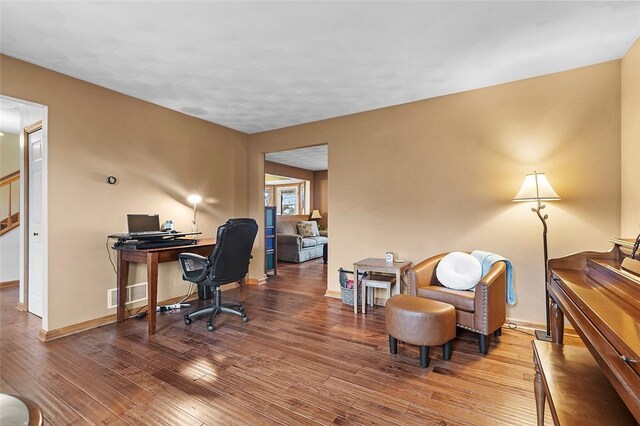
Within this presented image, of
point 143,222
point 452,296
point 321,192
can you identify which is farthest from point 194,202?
point 321,192

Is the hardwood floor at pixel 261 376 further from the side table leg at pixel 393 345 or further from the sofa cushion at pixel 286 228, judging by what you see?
the sofa cushion at pixel 286 228

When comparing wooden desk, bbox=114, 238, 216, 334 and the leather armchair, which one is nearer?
the leather armchair

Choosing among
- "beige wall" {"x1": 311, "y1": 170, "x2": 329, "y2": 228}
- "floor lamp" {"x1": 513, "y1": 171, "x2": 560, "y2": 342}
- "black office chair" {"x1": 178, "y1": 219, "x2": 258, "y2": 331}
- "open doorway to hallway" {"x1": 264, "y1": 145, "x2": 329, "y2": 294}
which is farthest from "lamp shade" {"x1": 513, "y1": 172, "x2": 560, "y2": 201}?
"beige wall" {"x1": 311, "y1": 170, "x2": 329, "y2": 228}

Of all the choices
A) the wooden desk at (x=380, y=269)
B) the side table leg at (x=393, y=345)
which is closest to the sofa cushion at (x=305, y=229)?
the wooden desk at (x=380, y=269)

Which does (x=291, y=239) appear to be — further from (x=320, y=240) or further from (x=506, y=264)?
(x=506, y=264)

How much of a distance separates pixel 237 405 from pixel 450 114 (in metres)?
3.41

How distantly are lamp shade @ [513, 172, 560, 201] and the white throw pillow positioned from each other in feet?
2.41

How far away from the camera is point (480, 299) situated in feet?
7.74

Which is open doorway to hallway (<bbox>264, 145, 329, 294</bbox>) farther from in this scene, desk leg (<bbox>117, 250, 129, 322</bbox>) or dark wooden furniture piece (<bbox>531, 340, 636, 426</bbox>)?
dark wooden furniture piece (<bbox>531, 340, 636, 426</bbox>)

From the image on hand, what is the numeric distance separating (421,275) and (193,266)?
7.97ft

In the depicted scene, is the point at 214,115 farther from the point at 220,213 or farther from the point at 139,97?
the point at 220,213

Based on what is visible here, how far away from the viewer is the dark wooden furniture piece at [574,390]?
1046mm

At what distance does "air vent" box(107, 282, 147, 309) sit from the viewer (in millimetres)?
3156

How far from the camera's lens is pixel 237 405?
1776mm
